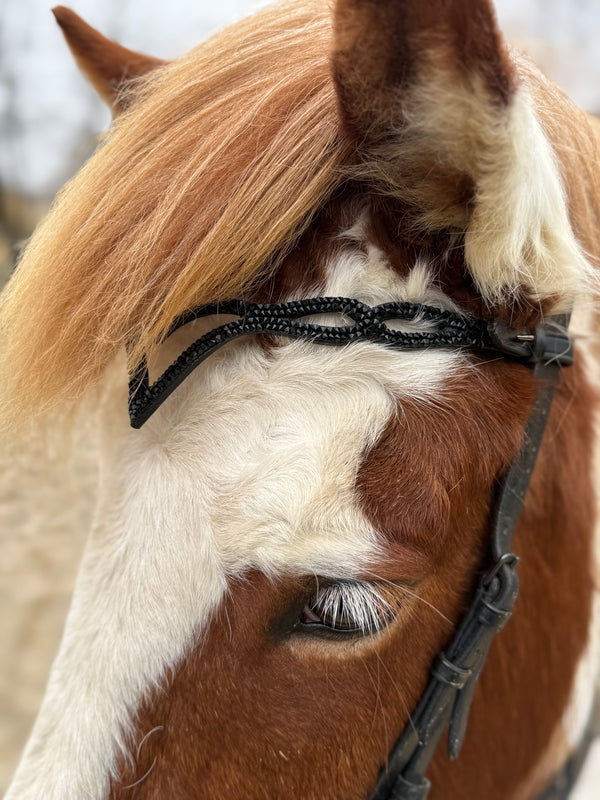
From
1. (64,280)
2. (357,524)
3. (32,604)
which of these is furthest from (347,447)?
(32,604)

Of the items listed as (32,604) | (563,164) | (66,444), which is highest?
(563,164)

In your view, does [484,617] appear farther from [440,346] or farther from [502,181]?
[502,181]

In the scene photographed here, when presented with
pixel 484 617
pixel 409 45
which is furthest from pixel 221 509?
pixel 409 45

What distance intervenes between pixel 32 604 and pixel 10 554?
0.87 ft

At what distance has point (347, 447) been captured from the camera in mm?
698

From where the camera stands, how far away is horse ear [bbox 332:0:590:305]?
0.53m

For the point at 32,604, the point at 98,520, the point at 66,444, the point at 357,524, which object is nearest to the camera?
the point at 357,524

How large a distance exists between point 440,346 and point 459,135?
243mm

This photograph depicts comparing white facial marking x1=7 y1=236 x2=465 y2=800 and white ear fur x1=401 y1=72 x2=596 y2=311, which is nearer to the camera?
white ear fur x1=401 y1=72 x2=596 y2=311

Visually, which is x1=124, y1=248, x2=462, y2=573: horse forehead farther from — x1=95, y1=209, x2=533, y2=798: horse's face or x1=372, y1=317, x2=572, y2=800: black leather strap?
x1=372, y1=317, x2=572, y2=800: black leather strap

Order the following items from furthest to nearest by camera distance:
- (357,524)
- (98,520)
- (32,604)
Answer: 1. (32,604)
2. (98,520)
3. (357,524)

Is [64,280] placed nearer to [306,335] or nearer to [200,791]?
[306,335]

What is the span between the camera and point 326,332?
0.72 metres

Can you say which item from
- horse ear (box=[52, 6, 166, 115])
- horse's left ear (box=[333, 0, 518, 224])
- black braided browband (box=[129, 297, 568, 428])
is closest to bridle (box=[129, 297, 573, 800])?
black braided browband (box=[129, 297, 568, 428])
